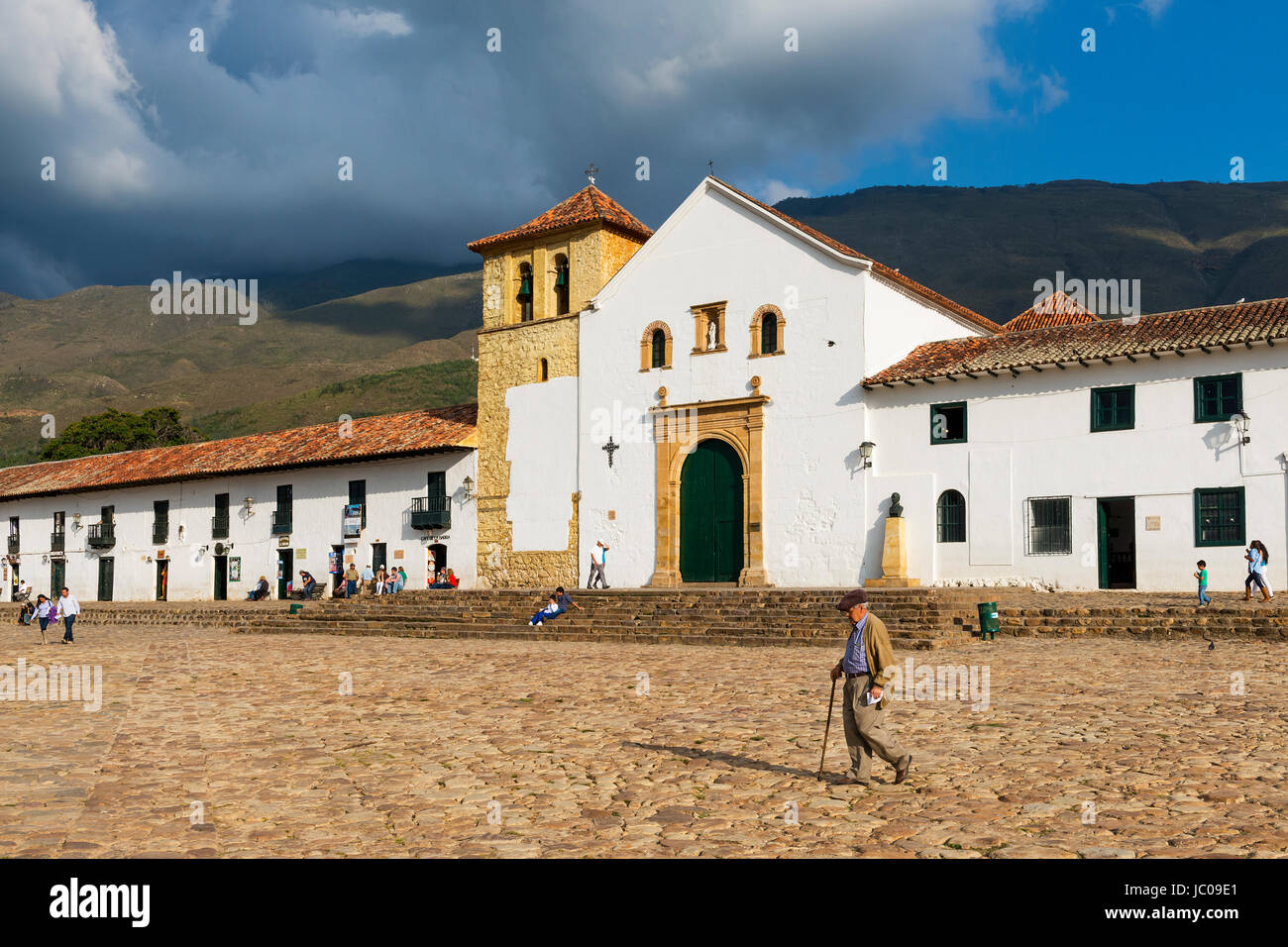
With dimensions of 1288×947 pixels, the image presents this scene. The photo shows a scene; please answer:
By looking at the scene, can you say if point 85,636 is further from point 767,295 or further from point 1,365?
point 1,365

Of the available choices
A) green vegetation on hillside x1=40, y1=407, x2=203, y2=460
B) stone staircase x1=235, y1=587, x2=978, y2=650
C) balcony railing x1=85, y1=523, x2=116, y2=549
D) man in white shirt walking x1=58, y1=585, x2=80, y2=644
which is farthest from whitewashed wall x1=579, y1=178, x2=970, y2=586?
green vegetation on hillside x1=40, y1=407, x2=203, y2=460

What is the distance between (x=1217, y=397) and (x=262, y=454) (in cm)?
2819

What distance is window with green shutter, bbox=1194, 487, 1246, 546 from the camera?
21766mm

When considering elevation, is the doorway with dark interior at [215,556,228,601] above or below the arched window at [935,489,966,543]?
below

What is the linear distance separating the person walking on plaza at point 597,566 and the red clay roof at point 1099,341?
783 cm

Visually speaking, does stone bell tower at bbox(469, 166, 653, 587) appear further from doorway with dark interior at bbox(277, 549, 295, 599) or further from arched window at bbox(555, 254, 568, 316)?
doorway with dark interior at bbox(277, 549, 295, 599)

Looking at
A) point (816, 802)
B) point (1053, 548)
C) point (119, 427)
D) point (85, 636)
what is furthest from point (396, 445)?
point (119, 427)

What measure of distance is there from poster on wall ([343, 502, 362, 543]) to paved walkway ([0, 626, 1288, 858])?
806 inches

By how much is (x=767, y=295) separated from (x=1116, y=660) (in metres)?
14.9

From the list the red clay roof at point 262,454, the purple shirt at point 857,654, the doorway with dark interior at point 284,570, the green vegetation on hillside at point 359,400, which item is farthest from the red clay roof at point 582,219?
the green vegetation on hillside at point 359,400

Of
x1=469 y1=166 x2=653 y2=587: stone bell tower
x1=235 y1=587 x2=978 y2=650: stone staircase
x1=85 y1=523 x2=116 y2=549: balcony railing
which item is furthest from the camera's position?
x1=85 y1=523 x2=116 y2=549: balcony railing

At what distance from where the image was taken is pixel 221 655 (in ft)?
61.5

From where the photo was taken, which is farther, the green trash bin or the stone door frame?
the stone door frame

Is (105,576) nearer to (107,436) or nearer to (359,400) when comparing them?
(107,436)
